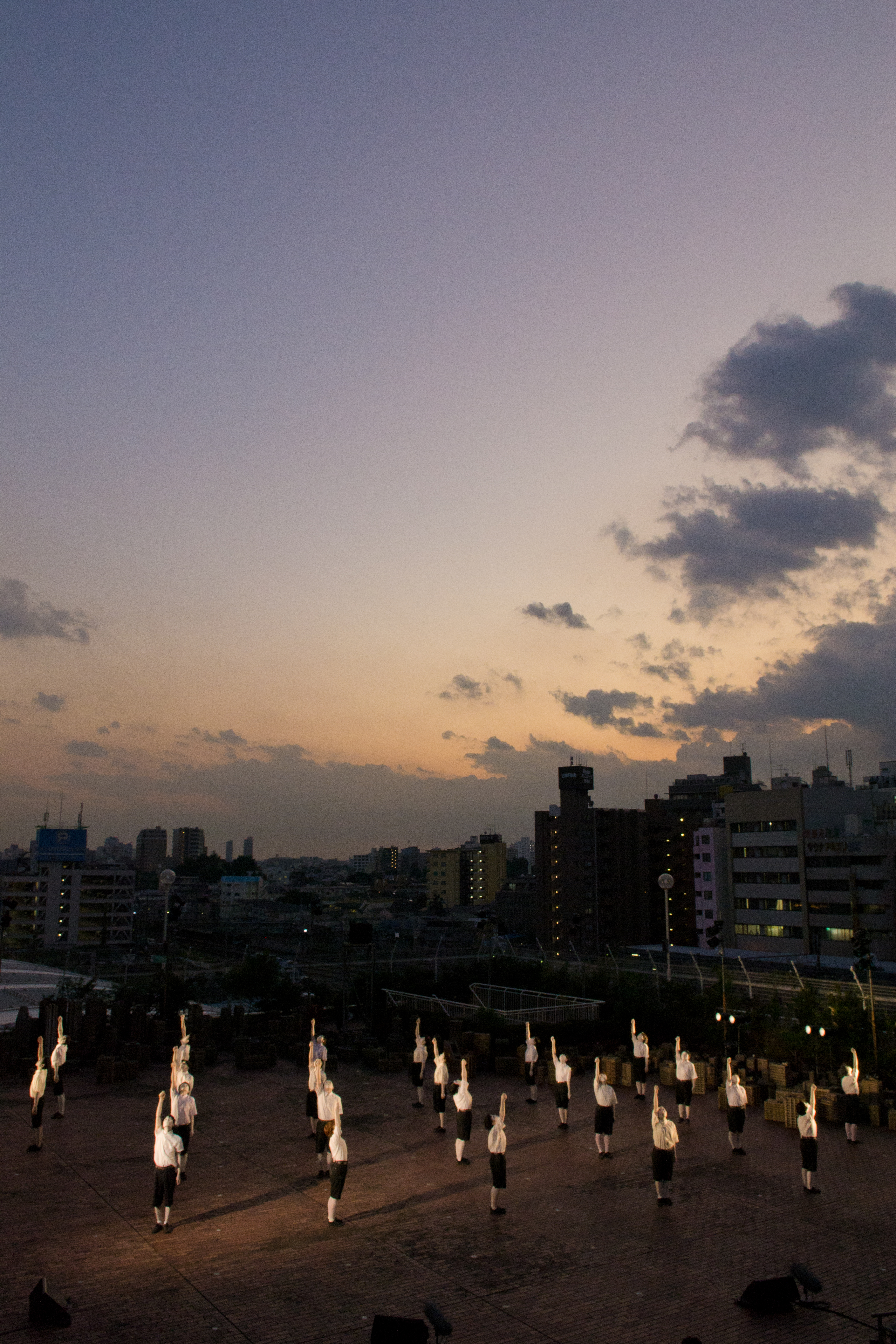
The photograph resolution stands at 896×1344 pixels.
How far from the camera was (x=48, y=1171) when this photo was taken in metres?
16.7

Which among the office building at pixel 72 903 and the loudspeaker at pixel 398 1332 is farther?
the office building at pixel 72 903

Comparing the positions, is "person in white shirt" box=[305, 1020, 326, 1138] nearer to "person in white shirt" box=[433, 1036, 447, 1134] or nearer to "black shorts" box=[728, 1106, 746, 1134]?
"person in white shirt" box=[433, 1036, 447, 1134]

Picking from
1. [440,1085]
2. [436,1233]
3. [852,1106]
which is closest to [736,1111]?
[852,1106]

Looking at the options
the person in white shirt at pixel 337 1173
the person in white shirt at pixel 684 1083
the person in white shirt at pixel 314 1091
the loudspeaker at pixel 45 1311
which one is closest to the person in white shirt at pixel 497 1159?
the person in white shirt at pixel 337 1173

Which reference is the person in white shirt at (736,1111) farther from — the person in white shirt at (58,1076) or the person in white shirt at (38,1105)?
the person in white shirt at (58,1076)

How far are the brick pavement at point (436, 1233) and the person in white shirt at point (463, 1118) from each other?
26 centimetres

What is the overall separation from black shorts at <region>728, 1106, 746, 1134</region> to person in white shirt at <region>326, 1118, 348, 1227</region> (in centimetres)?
808

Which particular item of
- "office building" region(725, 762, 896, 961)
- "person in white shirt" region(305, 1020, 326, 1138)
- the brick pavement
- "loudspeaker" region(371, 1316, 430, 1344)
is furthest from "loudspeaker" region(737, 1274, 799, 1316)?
"office building" region(725, 762, 896, 961)

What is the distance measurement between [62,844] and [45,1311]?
12664cm

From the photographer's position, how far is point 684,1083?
20.8 m

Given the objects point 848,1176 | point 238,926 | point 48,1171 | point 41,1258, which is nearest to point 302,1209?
point 41,1258

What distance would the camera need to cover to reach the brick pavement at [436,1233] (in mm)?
11188

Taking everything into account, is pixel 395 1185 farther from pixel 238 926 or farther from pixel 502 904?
pixel 502 904

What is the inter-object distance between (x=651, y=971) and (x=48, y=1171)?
104 ft
